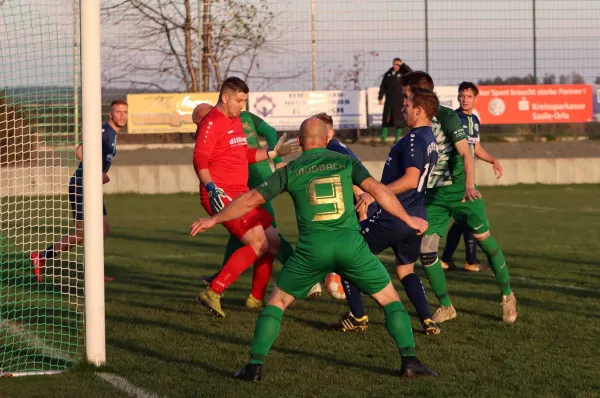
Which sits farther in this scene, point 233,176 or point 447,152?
point 233,176

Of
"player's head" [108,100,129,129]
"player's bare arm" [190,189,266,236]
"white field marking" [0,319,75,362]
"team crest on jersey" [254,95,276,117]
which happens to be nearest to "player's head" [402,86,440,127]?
"player's bare arm" [190,189,266,236]

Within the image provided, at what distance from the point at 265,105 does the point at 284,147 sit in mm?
14908

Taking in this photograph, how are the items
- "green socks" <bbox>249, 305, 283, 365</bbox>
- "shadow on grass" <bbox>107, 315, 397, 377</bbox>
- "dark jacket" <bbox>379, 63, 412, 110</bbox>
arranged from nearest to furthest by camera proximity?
"green socks" <bbox>249, 305, 283, 365</bbox>, "shadow on grass" <bbox>107, 315, 397, 377</bbox>, "dark jacket" <bbox>379, 63, 412, 110</bbox>

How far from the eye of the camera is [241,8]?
24.3 meters

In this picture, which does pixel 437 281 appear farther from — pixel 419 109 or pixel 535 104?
pixel 535 104

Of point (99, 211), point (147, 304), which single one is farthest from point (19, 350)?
point (147, 304)

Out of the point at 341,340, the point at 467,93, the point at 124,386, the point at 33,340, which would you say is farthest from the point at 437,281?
the point at 33,340

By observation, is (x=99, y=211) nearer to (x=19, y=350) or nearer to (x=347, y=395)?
(x=19, y=350)

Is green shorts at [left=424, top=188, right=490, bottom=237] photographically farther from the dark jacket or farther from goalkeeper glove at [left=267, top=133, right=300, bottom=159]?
the dark jacket

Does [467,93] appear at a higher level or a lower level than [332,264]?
higher

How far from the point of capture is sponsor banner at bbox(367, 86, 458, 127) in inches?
926

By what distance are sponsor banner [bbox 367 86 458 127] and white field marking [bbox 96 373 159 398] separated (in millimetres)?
17198

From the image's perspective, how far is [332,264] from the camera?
6.54 metres

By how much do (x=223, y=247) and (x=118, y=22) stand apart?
10.7m
